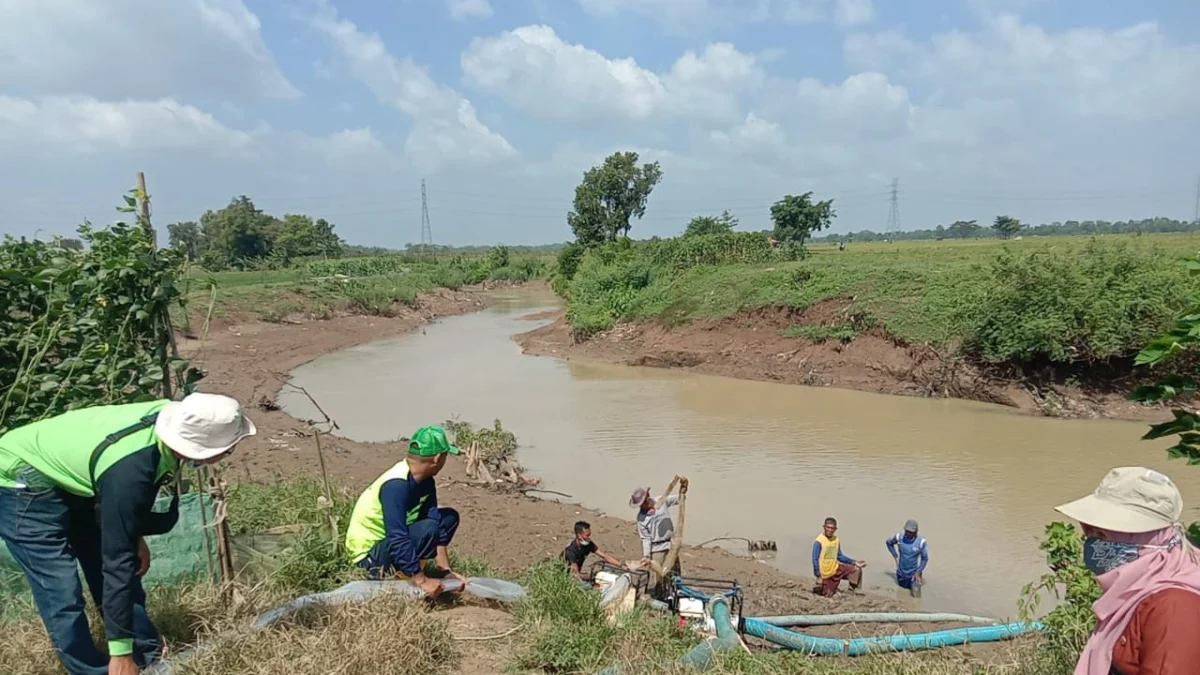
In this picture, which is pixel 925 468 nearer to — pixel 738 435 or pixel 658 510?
pixel 738 435

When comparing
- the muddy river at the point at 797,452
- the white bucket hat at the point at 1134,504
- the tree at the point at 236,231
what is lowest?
the muddy river at the point at 797,452

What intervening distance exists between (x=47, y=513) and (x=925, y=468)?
35.1 ft

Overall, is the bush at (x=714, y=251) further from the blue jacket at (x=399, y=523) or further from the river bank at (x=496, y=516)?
the blue jacket at (x=399, y=523)

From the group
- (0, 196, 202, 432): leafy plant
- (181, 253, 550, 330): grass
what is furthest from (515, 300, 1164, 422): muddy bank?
(0, 196, 202, 432): leafy plant

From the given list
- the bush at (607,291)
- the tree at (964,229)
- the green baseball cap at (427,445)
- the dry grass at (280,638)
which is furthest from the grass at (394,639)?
the tree at (964,229)

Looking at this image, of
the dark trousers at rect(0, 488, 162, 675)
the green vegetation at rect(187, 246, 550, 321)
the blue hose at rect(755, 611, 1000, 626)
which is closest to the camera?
the dark trousers at rect(0, 488, 162, 675)

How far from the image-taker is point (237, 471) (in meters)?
9.02

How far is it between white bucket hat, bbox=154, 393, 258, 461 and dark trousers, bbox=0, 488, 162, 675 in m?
0.58

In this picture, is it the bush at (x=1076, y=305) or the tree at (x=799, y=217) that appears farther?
the tree at (x=799, y=217)

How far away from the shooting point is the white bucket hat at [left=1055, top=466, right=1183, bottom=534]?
86.9 inches

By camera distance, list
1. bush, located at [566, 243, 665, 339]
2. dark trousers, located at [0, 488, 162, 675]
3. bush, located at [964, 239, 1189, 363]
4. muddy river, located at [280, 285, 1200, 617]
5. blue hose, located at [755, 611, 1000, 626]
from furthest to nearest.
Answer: bush, located at [566, 243, 665, 339] < bush, located at [964, 239, 1189, 363] < muddy river, located at [280, 285, 1200, 617] < blue hose, located at [755, 611, 1000, 626] < dark trousers, located at [0, 488, 162, 675]

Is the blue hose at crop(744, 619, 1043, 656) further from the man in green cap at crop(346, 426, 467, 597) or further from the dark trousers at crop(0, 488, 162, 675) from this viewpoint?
the dark trousers at crop(0, 488, 162, 675)

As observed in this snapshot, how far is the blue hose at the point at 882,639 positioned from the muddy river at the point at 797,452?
1.54 m

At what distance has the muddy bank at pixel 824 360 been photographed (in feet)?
47.8
